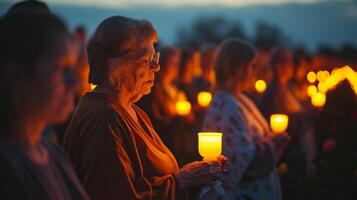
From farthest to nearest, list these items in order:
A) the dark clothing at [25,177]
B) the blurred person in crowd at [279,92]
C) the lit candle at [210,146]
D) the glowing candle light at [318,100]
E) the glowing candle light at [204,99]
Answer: the glowing candle light at [204,99] < the glowing candle light at [318,100] < the blurred person in crowd at [279,92] < the lit candle at [210,146] < the dark clothing at [25,177]

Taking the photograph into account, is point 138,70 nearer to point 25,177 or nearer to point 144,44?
point 144,44

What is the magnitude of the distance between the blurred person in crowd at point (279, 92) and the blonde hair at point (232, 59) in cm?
205

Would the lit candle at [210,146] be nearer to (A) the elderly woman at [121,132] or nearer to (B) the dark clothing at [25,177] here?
(A) the elderly woman at [121,132]

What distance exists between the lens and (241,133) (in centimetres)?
516

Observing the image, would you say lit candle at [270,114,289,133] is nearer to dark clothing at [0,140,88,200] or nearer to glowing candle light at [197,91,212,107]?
dark clothing at [0,140,88,200]

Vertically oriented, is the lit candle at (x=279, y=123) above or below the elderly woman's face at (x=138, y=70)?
below

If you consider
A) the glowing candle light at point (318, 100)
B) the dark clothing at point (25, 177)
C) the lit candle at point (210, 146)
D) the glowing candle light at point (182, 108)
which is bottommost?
the glowing candle light at point (182, 108)

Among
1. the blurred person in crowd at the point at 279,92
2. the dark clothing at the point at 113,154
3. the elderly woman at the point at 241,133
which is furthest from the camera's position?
the blurred person in crowd at the point at 279,92

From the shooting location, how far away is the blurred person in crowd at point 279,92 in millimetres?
7514

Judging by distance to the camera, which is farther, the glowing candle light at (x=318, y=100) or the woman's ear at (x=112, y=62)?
the glowing candle light at (x=318, y=100)

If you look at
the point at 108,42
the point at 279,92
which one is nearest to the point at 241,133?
the point at 108,42

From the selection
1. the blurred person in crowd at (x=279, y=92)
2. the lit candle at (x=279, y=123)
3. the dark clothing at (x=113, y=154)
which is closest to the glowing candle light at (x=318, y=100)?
the blurred person in crowd at (x=279, y=92)

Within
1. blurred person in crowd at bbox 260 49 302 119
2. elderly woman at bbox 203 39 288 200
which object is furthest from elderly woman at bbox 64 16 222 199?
blurred person in crowd at bbox 260 49 302 119

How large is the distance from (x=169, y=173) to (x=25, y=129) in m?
1.46
